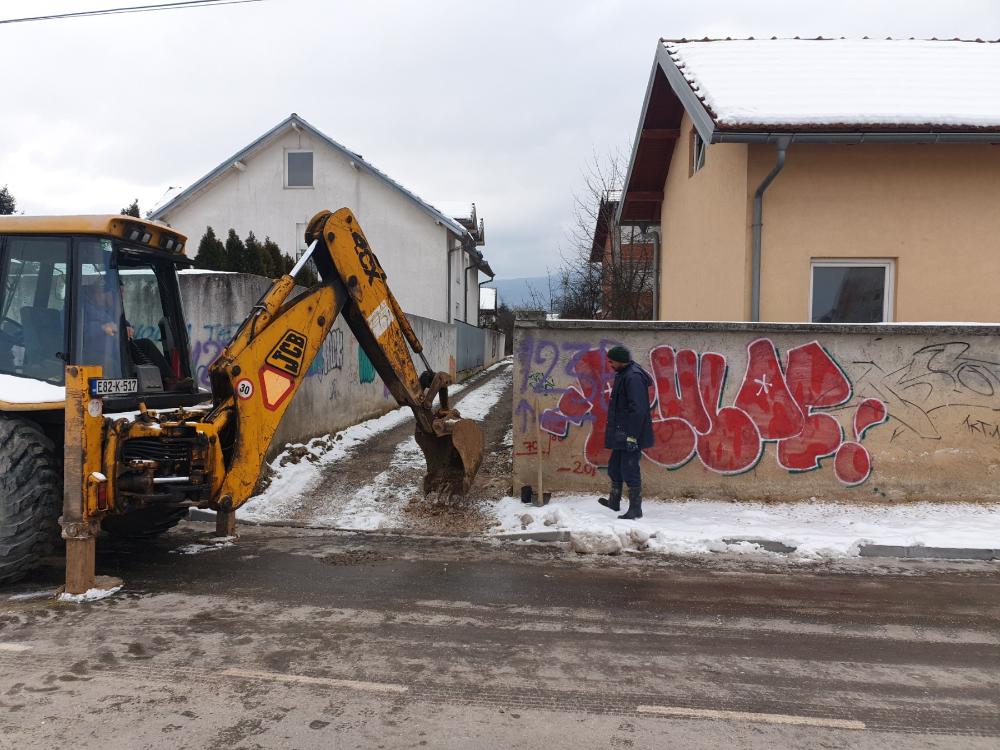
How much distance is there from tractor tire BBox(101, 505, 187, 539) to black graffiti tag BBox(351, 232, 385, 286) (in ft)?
9.07

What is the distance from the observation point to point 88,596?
523 centimetres

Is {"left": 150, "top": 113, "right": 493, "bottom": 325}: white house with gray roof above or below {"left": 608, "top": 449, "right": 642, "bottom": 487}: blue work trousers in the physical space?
above

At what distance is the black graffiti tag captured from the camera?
21.8 ft

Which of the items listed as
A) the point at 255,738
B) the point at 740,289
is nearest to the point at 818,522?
the point at 740,289

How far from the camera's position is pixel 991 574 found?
6.34m

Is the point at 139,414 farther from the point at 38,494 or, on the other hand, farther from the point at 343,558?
the point at 343,558

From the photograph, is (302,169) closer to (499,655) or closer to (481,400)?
(481,400)

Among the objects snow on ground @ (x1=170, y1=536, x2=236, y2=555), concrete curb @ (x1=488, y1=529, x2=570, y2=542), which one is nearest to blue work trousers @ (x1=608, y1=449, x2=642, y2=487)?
concrete curb @ (x1=488, y1=529, x2=570, y2=542)

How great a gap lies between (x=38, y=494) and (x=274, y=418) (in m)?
1.75

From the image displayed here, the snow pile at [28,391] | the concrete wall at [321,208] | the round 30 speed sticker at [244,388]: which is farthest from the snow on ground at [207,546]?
the concrete wall at [321,208]

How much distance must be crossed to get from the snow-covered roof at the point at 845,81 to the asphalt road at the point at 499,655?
5.24m

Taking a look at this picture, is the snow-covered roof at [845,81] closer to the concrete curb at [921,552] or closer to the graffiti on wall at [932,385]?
the graffiti on wall at [932,385]

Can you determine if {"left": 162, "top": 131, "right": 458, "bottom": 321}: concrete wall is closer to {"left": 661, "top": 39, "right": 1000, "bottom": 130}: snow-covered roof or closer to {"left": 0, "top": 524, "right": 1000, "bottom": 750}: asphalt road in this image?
{"left": 661, "top": 39, "right": 1000, "bottom": 130}: snow-covered roof

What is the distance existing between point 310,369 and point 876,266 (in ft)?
26.3
